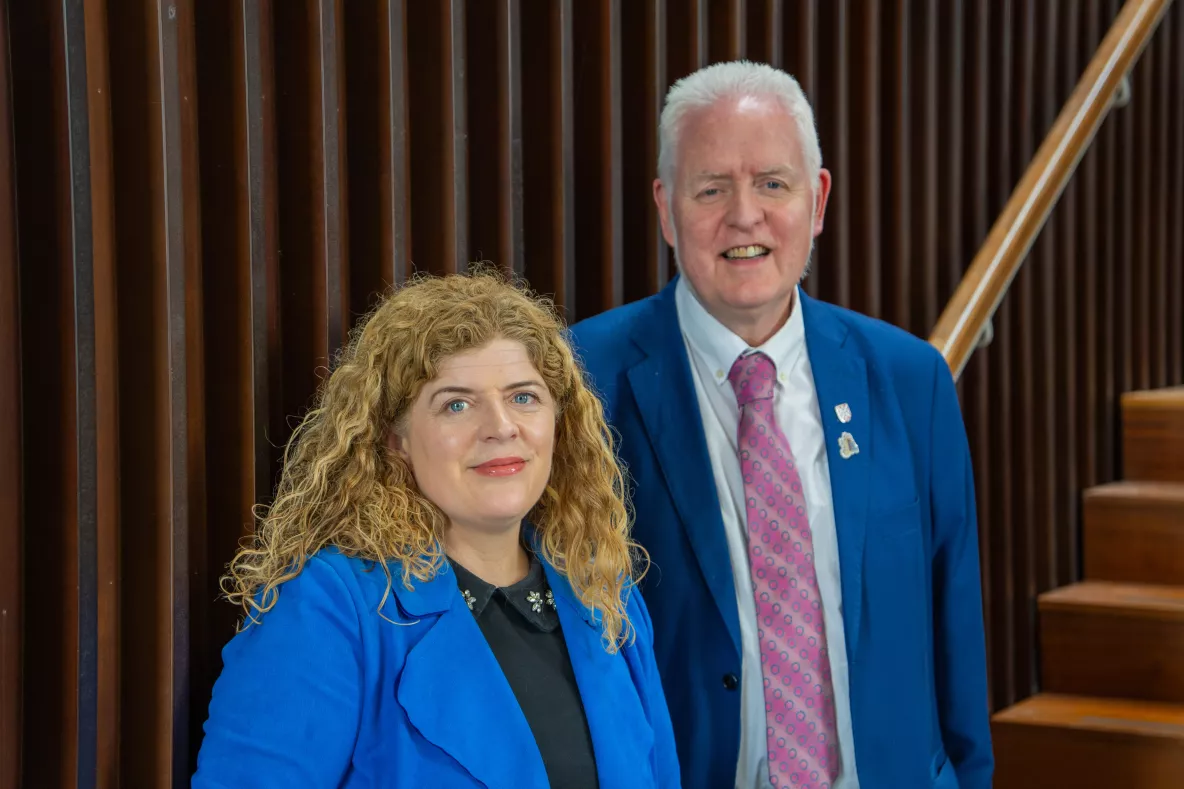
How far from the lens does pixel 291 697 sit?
1480 millimetres

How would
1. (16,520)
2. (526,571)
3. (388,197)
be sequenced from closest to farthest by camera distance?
(16,520), (526,571), (388,197)

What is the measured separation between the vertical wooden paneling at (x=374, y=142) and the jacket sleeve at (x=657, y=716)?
62 centimetres

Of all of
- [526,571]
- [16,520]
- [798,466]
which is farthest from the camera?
[798,466]

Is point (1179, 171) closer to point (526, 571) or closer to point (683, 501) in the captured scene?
point (683, 501)

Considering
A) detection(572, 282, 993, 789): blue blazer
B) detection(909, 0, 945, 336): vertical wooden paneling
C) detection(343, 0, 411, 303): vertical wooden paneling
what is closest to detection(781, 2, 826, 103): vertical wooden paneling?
detection(909, 0, 945, 336): vertical wooden paneling

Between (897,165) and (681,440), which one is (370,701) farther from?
(897,165)

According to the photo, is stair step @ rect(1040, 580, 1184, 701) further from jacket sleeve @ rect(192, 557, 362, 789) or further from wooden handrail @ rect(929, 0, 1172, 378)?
jacket sleeve @ rect(192, 557, 362, 789)

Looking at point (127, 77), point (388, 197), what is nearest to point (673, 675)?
point (388, 197)

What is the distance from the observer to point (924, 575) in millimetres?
2184

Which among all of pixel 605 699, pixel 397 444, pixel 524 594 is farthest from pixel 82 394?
pixel 605 699

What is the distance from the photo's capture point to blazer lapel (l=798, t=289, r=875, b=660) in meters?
2.06

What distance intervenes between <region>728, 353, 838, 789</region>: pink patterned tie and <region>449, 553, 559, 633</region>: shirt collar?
0.43m

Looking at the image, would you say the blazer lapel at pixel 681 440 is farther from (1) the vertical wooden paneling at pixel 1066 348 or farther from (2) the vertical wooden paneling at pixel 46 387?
(1) the vertical wooden paneling at pixel 1066 348

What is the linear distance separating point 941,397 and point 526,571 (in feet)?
2.78
